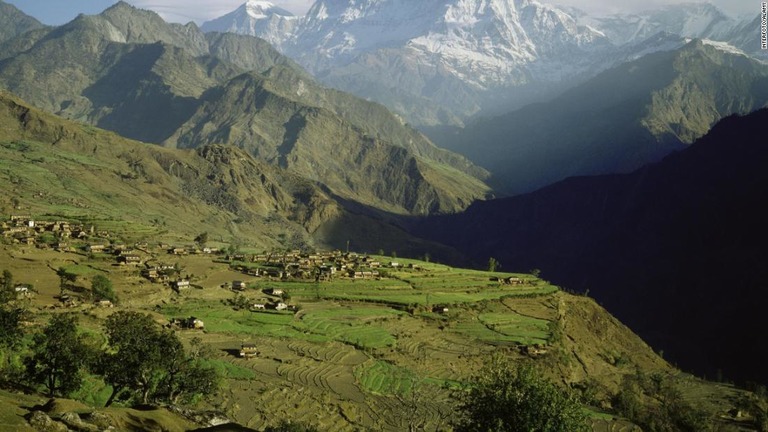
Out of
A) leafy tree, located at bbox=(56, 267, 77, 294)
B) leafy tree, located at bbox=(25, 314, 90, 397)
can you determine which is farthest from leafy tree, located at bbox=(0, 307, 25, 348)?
leafy tree, located at bbox=(56, 267, 77, 294)

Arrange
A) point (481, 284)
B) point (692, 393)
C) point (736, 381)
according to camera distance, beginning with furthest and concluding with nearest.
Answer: point (736, 381) < point (481, 284) < point (692, 393)

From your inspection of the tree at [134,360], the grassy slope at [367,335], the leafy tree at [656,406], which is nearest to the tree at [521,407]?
the grassy slope at [367,335]

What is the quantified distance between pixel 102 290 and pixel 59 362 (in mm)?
52066

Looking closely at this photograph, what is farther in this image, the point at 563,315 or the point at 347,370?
the point at 563,315

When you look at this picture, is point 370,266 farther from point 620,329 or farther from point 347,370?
point 347,370

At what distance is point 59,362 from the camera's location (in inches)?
1955

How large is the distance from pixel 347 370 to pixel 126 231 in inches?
4212

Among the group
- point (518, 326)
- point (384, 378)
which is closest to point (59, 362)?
point (384, 378)

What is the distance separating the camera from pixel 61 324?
168ft

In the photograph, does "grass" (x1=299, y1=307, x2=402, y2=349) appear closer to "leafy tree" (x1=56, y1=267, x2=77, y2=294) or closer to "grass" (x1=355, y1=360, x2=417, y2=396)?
"grass" (x1=355, y1=360, x2=417, y2=396)

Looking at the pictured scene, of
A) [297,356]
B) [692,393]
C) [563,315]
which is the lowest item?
[297,356]

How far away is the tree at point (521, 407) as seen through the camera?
38.8m

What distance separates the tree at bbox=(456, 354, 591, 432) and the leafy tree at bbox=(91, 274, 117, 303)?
241ft

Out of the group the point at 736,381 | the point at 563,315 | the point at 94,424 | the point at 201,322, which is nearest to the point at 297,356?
the point at 201,322
